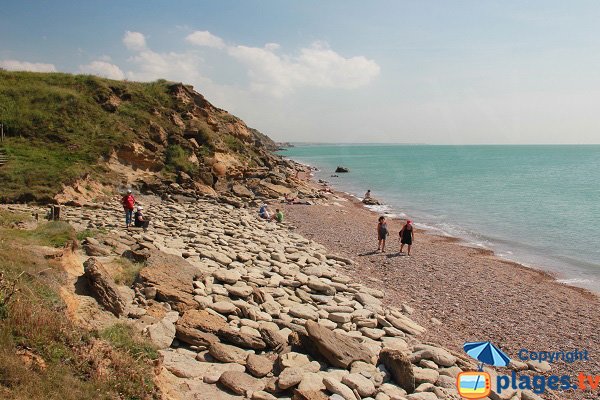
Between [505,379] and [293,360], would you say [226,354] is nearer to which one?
[293,360]

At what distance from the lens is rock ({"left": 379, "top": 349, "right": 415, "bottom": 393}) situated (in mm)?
7363

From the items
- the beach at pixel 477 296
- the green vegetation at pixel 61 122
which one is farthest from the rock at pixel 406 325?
the green vegetation at pixel 61 122

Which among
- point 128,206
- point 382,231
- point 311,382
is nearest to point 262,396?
point 311,382

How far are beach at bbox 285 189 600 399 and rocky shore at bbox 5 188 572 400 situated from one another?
1132 millimetres

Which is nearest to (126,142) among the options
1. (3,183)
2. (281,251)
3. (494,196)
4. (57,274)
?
(3,183)

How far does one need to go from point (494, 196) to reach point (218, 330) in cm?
4544

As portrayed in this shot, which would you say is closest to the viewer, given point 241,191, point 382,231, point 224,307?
point 224,307

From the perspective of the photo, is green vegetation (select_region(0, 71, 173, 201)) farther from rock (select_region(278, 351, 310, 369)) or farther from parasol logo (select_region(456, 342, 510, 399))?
parasol logo (select_region(456, 342, 510, 399))

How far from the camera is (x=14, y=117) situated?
2634cm

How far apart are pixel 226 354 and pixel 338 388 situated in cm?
224

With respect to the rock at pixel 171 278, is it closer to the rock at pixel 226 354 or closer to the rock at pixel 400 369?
the rock at pixel 226 354

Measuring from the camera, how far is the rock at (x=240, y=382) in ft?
21.6

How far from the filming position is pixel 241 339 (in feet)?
26.7

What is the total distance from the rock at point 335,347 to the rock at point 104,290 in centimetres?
385
